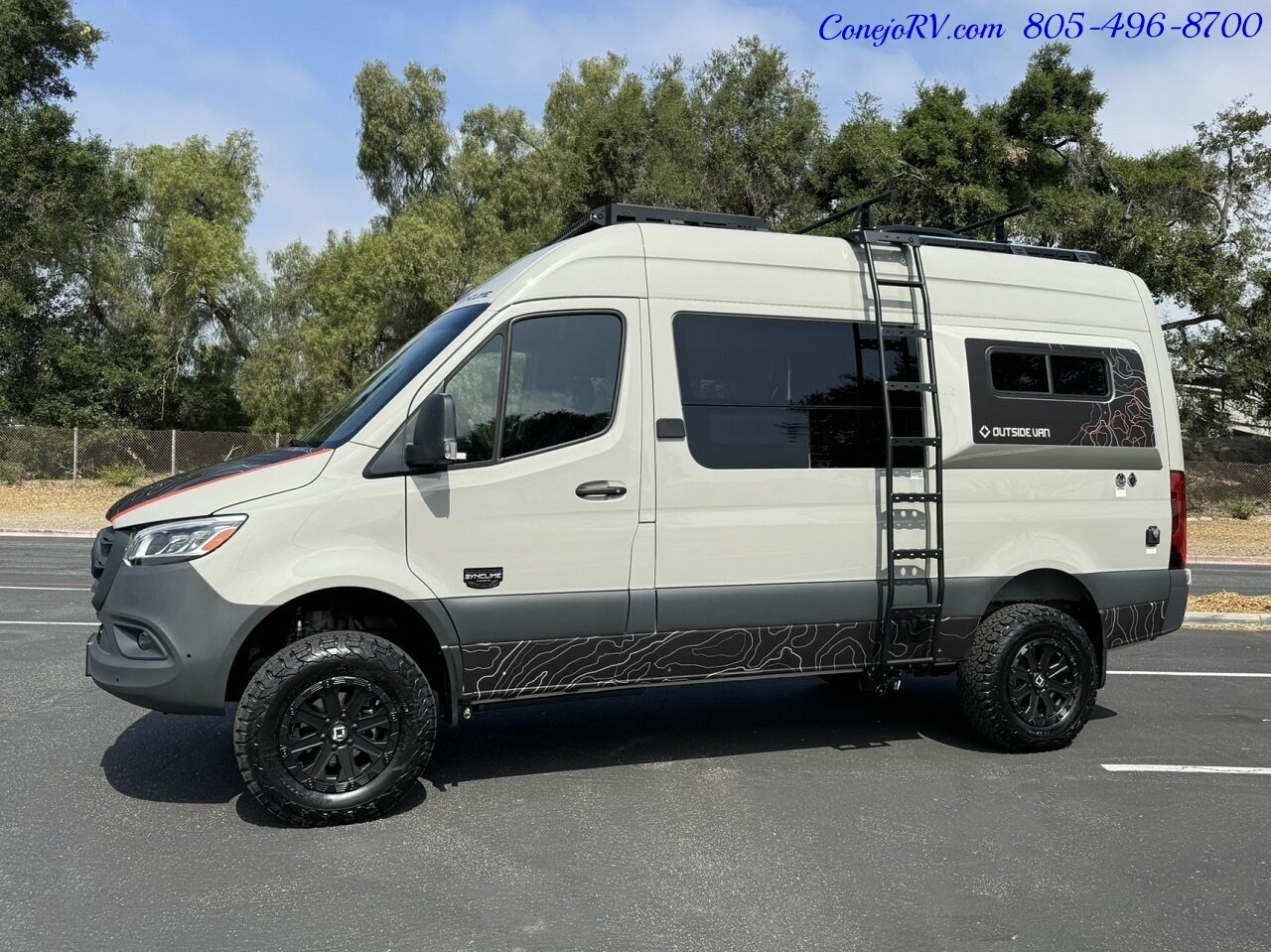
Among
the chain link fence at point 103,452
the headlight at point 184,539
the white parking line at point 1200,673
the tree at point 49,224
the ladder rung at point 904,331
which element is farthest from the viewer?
the tree at point 49,224

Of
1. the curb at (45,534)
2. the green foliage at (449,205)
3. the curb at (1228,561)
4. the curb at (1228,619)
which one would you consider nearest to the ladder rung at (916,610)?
the curb at (1228,619)

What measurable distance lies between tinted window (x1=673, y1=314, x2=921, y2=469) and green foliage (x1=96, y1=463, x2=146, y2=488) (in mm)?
25151

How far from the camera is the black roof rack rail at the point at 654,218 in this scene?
569cm

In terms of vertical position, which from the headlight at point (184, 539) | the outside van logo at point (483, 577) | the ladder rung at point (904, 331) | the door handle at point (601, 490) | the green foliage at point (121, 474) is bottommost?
the outside van logo at point (483, 577)

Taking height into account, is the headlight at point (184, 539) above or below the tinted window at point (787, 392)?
below

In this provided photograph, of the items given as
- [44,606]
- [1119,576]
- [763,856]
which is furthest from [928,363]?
[44,606]

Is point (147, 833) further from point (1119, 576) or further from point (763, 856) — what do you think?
point (1119, 576)

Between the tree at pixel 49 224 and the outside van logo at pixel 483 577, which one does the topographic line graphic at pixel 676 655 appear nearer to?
the outside van logo at pixel 483 577

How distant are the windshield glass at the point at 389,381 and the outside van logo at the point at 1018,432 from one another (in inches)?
110

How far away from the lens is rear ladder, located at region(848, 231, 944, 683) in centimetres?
568

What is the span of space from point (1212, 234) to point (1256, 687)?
22.4 m

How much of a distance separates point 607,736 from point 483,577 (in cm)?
172

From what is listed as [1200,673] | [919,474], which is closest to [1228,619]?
[1200,673]

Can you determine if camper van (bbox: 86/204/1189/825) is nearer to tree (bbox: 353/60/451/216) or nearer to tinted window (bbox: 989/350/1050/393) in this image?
tinted window (bbox: 989/350/1050/393)
